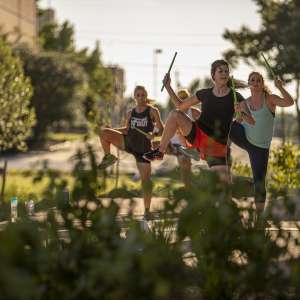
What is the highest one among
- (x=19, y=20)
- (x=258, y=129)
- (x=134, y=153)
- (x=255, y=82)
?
(x=19, y=20)

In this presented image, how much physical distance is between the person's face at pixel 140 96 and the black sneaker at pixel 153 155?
3.33 ft

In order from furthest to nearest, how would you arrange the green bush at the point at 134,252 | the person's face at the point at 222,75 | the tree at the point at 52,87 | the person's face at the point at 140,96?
1. the tree at the point at 52,87
2. the person's face at the point at 140,96
3. the person's face at the point at 222,75
4. the green bush at the point at 134,252

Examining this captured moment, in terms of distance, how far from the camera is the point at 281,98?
305 inches

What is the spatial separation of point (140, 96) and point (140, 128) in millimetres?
383

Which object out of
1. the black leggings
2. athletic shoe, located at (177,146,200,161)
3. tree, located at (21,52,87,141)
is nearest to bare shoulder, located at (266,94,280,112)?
the black leggings

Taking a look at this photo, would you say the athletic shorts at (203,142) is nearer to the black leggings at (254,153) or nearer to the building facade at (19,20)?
the black leggings at (254,153)

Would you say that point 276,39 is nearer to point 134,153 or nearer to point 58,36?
point 134,153

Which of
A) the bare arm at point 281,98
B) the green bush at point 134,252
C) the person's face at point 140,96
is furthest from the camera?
the person's face at point 140,96

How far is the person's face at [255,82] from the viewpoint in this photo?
25.8ft

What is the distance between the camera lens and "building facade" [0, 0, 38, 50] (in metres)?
47.9

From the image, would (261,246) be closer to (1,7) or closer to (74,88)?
(74,88)

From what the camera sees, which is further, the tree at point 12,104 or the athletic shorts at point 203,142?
the tree at point 12,104

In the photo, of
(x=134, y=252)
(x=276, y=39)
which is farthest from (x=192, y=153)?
(x=276, y=39)

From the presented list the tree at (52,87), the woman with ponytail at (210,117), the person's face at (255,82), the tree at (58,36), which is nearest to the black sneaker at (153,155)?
the woman with ponytail at (210,117)
